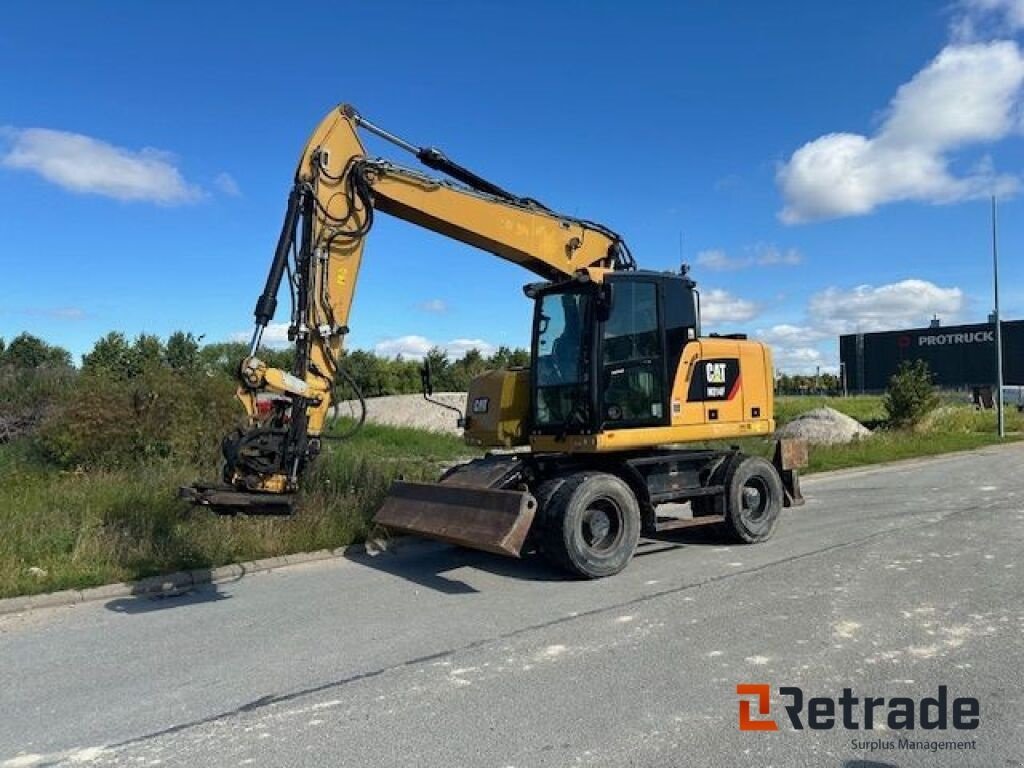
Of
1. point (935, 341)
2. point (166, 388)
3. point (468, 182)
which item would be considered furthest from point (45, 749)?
point (935, 341)

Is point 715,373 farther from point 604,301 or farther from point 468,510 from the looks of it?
point 468,510

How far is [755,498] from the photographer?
10.3 meters

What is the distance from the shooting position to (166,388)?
14.2 meters

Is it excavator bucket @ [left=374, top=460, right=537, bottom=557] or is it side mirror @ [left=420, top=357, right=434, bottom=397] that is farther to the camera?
side mirror @ [left=420, top=357, right=434, bottom=397]

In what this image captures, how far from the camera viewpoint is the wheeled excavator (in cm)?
764

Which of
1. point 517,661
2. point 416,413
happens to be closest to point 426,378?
point 517,661

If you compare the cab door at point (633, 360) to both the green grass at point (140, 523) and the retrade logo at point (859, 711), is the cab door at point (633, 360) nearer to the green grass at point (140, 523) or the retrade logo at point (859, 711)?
the green grass at point (140, 523)

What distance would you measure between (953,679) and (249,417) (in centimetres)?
562

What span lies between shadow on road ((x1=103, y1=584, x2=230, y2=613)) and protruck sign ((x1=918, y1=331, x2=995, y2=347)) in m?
82.0

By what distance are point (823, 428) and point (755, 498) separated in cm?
1807

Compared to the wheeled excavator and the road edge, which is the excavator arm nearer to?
the wheeled excavator

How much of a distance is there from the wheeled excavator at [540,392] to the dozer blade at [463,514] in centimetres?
2

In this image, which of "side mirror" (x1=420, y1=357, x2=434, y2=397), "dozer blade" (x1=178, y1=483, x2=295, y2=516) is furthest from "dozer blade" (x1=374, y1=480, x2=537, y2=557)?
"dozer blade" (x1=178, y1=483, x2=295, y2=516)

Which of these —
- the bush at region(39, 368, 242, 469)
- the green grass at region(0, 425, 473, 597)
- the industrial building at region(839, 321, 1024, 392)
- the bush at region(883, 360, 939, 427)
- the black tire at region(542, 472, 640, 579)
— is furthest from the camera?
the industrial building at region(839, 321, 1024, 392)
